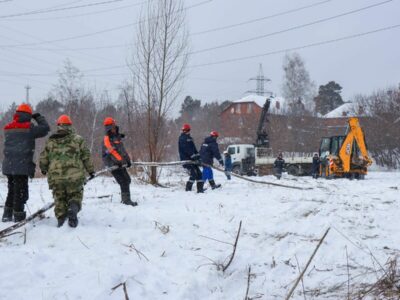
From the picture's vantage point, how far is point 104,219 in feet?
22.1

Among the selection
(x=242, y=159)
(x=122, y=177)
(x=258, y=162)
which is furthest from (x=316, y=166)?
(x=122, y=177)

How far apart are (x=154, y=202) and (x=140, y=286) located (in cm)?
444

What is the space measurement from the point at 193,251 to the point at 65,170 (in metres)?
2.17

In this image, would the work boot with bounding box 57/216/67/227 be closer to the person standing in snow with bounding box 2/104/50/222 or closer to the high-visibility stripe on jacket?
the person standing in snow with bounding box 2/104/50/222

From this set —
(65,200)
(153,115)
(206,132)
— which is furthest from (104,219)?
(206,132)

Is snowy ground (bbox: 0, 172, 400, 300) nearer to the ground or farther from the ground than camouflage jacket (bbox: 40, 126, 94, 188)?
nearer to the ground

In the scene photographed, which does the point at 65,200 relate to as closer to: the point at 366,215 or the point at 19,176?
the point at 19,176

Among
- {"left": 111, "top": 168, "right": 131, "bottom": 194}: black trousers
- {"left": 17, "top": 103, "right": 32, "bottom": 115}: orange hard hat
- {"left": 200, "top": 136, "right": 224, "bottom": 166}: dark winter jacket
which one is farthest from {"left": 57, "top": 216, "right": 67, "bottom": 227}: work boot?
{"left": 200, "top": 136, "right": 224, "bottom": 166}: dark winter jacket

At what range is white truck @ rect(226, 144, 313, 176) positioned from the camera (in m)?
28.2

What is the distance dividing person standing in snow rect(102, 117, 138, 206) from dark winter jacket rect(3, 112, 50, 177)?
2125 mm

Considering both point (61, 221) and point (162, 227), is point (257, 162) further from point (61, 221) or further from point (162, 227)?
point (61, 221)

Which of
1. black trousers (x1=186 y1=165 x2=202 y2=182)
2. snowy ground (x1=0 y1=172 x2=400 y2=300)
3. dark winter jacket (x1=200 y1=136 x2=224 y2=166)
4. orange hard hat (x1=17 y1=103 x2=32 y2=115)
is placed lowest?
snowy ground (x1=0 y1=172 x2=400 y2=300)

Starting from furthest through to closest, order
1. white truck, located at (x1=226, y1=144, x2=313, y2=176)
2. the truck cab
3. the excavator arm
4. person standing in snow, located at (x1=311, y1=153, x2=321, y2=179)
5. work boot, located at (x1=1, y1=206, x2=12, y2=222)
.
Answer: the truck cab, white truck, located at (x1=226, y1=144, x2=313, y2=176), person standing in snow, located at (x1=311, y1=153, x2=321, y2=179), the excavator arm, work boot, located at (x1=1, y1=206, x2=12, y2=222)

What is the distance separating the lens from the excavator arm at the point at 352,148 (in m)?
19.6
